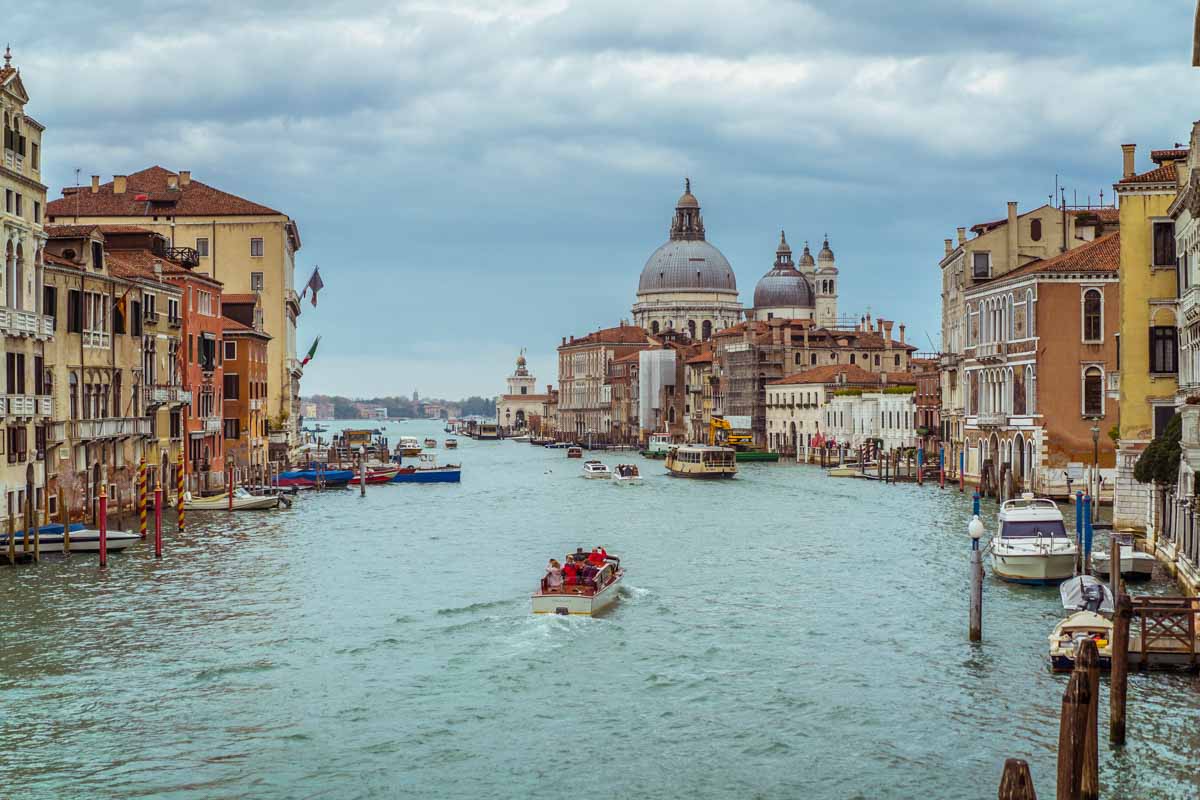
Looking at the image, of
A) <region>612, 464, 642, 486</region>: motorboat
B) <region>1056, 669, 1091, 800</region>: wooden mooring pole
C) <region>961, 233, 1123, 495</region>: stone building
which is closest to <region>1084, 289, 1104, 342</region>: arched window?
<region>961, 233, 1123, 495</region>: stone building

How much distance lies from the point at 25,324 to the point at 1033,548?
17.9 m

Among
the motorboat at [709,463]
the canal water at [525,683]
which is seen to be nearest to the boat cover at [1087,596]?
the canal water at [525,683]

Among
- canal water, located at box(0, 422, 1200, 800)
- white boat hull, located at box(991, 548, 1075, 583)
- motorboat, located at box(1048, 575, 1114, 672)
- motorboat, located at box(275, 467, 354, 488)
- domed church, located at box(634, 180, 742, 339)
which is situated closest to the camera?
canal water, located at box(0, 422, 1200, 800)

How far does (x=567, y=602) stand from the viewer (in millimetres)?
22125

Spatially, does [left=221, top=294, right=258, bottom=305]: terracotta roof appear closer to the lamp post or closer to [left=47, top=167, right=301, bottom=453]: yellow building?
[left=47, top=167, right=301, bottom=453]: yellow building

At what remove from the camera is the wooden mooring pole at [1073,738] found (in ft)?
37.4

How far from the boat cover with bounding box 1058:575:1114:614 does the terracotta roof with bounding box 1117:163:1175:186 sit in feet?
34.4

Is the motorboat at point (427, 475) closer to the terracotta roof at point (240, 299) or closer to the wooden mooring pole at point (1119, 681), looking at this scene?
the terracotta roof at point (240, 299)

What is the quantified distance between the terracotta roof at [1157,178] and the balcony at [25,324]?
19.7 meters

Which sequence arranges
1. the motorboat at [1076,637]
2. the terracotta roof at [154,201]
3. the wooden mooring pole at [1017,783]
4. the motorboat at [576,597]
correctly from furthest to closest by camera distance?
the terracotta roof at [154,201]
the motorboat at [576,597]
the motorboat at [1076,637]
the wooden mooring pole at [1017,783]

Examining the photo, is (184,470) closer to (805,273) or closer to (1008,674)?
(1008,674)

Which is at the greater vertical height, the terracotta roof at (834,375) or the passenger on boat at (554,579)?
the terracotta roof at (834,375)

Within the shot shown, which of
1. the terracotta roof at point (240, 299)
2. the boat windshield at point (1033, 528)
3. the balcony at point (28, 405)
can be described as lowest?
the boat windshield at point (1033, 528)

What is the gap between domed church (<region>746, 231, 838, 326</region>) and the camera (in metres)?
134
